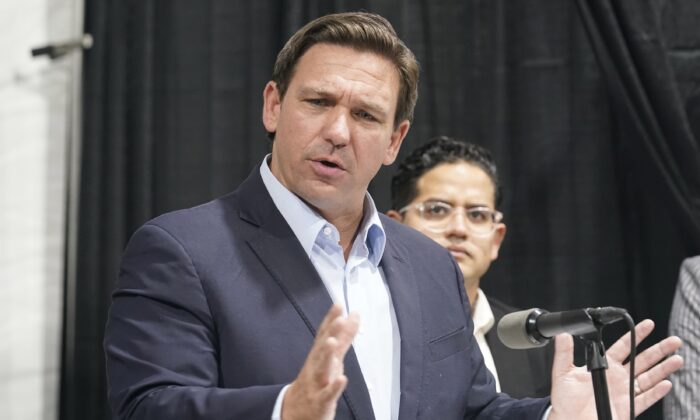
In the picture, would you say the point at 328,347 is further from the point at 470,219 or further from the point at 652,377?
the point at 470,219

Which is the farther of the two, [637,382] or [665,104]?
[665,104]

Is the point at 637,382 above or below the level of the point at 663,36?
below

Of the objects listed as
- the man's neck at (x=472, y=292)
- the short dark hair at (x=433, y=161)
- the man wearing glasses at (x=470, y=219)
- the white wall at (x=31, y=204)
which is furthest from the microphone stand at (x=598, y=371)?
the white wall at (x=31, y=204)

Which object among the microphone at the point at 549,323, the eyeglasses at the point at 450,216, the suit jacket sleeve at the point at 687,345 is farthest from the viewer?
the eyeglasses at the point at 450,216

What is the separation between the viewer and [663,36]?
3098 mm

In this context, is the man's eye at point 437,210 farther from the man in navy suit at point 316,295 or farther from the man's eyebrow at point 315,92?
the man's eyebrow at point 315,92

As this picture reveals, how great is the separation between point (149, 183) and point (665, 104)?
1.59 meters

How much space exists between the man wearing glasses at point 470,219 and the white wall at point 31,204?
1070mm

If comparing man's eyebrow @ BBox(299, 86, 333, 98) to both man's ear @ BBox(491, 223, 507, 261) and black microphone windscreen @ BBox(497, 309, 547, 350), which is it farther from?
man's ear @ BBox(491, 223, 507, 261)

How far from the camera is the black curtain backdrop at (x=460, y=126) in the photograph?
3.13 metres

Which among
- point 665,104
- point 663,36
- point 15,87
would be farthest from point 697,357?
point 15,87

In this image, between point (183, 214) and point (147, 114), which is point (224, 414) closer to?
point (183, 214)

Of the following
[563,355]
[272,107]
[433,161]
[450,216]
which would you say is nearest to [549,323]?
[563,355]

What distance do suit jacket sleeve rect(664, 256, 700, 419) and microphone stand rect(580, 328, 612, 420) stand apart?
123cm
